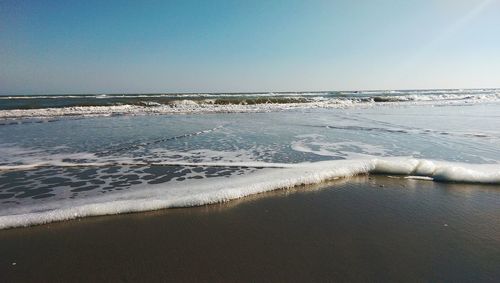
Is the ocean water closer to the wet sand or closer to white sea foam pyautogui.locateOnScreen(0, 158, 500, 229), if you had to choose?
white sea foam pyautogui.locateOnScreen(0, 158, 500, 229)

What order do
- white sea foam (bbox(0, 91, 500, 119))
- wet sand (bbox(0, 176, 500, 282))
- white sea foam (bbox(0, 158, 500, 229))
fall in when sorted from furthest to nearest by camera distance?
1. white sea foam (bbox(0, 91, 500, 119))
2. white sea foam (bbox(0, 158, 500, 229))
3. wet sand (bbox(0, 176, 500, 282))

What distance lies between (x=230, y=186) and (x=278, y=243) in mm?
2060

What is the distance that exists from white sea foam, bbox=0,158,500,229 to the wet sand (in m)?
0.23

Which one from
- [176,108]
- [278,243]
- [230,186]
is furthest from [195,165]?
[176,108]

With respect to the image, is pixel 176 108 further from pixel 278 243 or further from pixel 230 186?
pixel 278 243

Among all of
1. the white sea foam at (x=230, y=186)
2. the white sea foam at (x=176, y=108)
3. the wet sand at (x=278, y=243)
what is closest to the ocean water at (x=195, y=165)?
the white sea foam at (x=230, y=186)

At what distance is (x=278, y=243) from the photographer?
3473mm

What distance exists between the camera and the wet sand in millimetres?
2930

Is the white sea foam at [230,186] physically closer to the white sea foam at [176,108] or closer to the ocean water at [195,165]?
the ocean water at [195,165]

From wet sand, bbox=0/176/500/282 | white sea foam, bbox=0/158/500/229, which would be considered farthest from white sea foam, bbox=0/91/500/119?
wet sand, bbox=0/176/500/282

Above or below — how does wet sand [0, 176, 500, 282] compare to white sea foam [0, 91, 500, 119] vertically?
below

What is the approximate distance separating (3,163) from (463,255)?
28.7 ft

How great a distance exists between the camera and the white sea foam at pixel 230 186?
14.2ft

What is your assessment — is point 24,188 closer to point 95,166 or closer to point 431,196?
point 95,166
